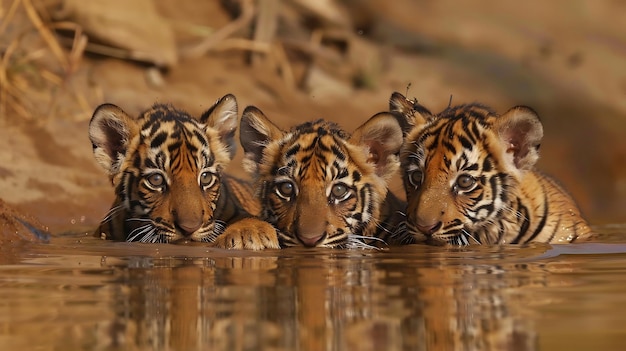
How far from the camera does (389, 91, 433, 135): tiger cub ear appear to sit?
330 inches

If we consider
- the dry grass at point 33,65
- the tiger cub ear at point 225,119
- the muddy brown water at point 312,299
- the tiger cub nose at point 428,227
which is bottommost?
the muddy brown water at point 312,299

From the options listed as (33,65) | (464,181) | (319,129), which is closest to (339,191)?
(319,129)

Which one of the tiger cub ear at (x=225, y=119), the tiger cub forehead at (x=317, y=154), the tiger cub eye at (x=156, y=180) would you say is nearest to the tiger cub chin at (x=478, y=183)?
the tiger cub forehead at (x=317, y=154)

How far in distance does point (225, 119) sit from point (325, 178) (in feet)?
3.65

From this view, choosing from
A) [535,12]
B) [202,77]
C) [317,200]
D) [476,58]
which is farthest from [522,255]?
[535,12]

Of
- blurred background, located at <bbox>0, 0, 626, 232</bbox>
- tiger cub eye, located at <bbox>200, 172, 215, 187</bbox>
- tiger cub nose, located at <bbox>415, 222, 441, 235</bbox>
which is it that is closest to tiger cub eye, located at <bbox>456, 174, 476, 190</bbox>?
tiger cub nose, located at <bbox>415, 222, 441, 235</bbox>

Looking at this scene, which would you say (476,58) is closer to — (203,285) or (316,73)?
(316,73)

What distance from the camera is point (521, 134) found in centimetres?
809

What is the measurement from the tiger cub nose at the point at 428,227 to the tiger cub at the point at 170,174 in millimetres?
889

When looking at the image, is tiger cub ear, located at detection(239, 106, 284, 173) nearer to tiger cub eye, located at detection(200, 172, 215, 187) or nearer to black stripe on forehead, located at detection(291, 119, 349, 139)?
black stripe on forehead, located at detection(291, 119, 349, 139)

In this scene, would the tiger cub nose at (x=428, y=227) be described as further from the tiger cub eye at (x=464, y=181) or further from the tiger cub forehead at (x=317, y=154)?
the tiger cub forehead at (x=317, y=154)

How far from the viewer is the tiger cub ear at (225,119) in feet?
27.8

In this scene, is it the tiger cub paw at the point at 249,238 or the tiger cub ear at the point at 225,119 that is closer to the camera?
the tiger cub paw at the point at 249,238

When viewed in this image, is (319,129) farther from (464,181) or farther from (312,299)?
(312,299)
